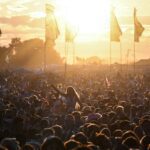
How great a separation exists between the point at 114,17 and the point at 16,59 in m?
91.5

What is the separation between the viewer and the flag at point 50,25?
40.7m

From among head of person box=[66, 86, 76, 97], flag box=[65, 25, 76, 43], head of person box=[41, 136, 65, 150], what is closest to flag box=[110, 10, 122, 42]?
flag box=[65, 25, 76, 43]

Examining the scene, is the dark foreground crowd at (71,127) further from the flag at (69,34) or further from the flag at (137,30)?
the flag at (137,30)

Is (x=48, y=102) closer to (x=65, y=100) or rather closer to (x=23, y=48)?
(x=65, y=100)

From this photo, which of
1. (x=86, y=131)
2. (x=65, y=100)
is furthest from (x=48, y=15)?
(x=86, y=131)

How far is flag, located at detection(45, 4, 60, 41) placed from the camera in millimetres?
40656

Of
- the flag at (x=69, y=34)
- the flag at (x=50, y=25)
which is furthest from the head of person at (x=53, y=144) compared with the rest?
the flag at (x=69, y=34)

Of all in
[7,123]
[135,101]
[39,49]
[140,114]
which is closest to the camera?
[7,123]

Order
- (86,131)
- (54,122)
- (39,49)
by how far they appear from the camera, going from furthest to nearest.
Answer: (39,49) → (54,122) → (86,131)

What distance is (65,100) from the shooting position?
2153 cm

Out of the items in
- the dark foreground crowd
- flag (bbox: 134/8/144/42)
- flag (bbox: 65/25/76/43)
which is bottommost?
the dark foreground crowd

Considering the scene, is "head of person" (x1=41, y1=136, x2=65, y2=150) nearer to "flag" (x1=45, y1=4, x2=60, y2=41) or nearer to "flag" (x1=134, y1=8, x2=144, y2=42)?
"flag" (x1=45, y1=4, x2=60, y2=41)

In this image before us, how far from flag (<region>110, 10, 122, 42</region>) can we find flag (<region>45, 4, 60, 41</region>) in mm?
7219

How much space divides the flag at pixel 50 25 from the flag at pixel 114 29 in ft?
23.7
